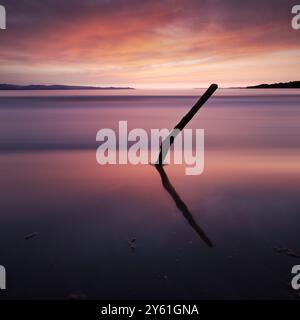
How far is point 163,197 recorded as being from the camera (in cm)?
734

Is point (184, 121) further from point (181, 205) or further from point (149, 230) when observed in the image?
point (149, 230)

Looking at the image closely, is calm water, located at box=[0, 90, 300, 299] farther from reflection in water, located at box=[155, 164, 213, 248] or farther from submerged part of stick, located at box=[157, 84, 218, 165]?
submerged part of stick, located at box=[157, 84, 218, 165]

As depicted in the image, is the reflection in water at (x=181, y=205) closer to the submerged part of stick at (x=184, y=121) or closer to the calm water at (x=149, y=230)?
the calm water at (x=149, y=230)

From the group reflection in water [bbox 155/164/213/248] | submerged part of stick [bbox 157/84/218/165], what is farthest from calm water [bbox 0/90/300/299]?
submerged part of stick [bbox 157/84/218/165]

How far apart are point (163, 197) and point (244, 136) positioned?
40.8ft

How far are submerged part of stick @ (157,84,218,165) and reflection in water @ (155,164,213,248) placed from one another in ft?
2.25

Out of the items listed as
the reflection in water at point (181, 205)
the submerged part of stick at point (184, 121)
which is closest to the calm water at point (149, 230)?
the reflection in water at point (181, 205)

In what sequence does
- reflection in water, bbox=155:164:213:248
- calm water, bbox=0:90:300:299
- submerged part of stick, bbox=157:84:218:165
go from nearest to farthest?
1. calm water, bbox=0:90:300:299
2. reflection in water, bbox=155:164:213:248
3. submerged part of stick, bbox=157:84:218:165

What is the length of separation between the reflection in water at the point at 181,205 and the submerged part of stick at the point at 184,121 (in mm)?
687

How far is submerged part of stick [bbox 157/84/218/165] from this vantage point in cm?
866

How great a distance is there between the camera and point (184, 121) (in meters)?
8.84

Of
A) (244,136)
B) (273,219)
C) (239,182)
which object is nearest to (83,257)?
(273,219)
